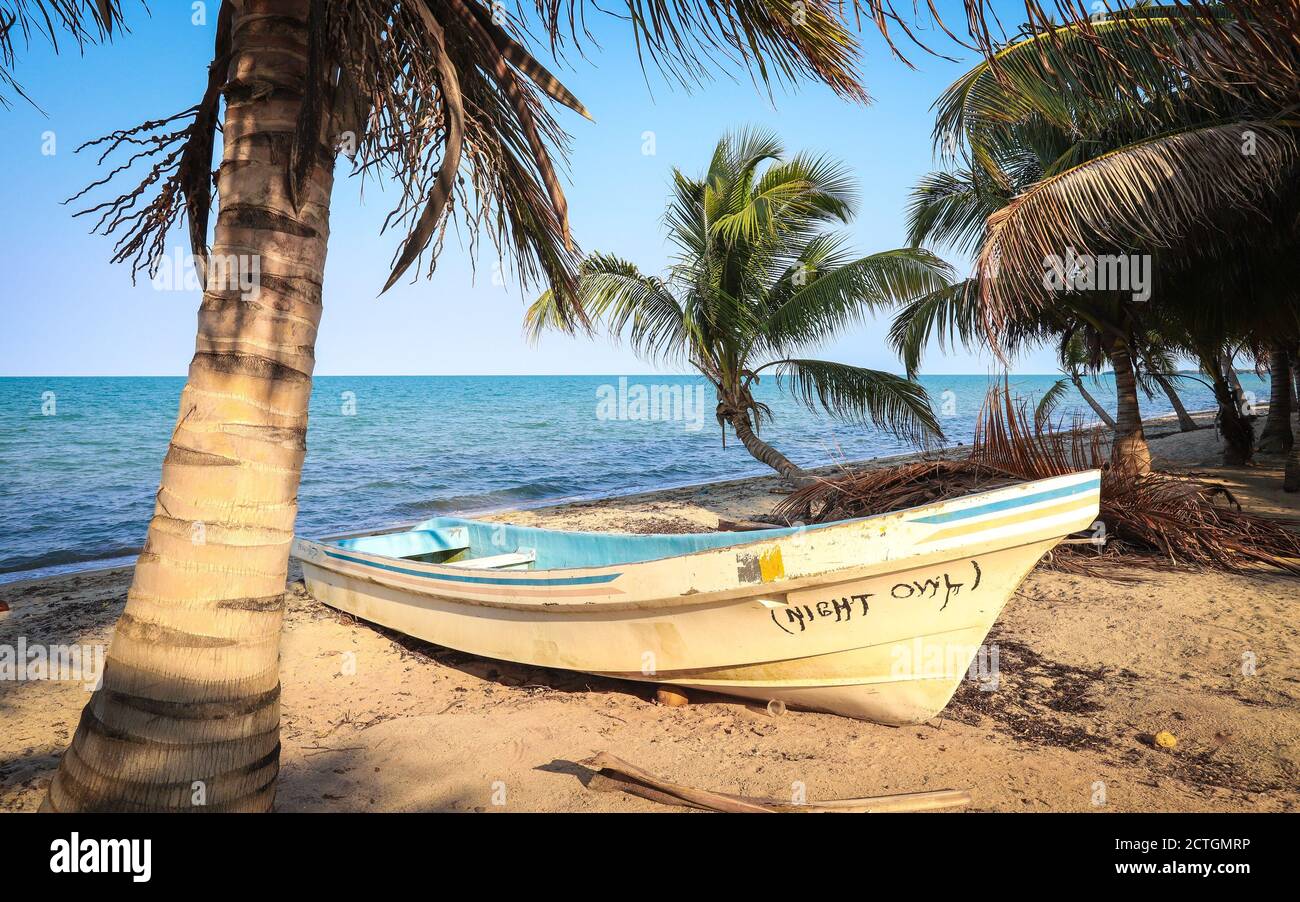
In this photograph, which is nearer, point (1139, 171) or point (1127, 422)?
point (1139, 171)

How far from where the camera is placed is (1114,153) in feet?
24.7

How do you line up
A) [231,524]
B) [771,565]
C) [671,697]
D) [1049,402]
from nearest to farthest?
[231,524]
[771,565]
[671,697]
[1049,402]

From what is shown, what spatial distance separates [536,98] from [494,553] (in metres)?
5.11

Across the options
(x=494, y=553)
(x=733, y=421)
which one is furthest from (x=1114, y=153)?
(x=494, y=553)

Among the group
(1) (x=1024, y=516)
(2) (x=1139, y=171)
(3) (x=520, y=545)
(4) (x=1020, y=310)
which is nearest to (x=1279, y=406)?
(4) (x=1020, y=310)

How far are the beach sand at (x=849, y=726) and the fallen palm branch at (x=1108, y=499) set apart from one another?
1.97 feet

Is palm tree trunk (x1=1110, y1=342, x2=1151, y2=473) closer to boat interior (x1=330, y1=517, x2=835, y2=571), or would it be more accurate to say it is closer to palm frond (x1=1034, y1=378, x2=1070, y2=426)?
palm frond (x1=1034, y1=378, x2=1070, y2=426)

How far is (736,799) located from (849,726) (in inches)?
52.5

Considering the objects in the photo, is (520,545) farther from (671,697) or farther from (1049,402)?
(1049,402)

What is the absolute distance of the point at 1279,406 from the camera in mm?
13508

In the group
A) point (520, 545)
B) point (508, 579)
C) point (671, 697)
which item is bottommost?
point (671, 697)

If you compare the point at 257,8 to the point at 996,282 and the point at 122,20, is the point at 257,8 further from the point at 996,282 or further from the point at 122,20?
the point at 996,282

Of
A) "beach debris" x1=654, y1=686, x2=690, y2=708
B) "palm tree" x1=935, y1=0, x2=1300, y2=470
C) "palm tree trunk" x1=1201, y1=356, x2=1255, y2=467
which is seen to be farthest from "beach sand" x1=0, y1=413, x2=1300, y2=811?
"palm tree trunk" x1=1201, y1=356, x2=1255, y2=467

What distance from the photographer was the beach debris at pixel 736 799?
11.6 ft
